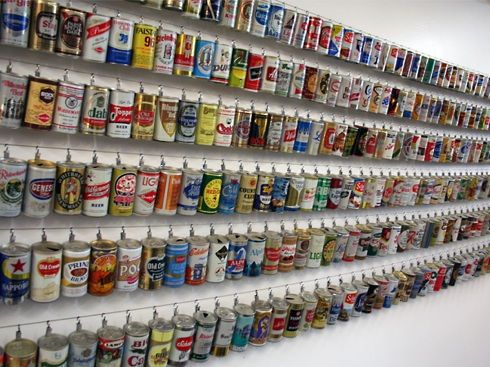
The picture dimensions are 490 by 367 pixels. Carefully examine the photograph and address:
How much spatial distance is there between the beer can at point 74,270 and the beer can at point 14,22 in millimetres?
738

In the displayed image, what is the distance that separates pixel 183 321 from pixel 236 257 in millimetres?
371

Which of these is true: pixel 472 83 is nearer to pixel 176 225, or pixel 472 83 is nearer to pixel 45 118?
pixel 176 225

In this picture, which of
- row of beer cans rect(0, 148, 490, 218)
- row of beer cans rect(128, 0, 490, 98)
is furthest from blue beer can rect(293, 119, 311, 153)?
row of beer cans rect(128, 0, 490, 98)

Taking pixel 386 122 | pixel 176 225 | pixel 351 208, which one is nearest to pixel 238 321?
pixel 176 225

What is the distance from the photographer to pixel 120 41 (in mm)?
1609

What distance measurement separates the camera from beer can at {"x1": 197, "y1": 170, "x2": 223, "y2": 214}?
1.90m

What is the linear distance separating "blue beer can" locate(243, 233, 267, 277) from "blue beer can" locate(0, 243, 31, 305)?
3.14 feet

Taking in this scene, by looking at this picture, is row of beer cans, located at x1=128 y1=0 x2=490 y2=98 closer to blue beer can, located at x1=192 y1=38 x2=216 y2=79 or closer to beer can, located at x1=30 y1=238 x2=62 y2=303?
blue beer can, located at x1=192 y1=38 x2=216 y2=79

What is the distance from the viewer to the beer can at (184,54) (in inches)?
68.6

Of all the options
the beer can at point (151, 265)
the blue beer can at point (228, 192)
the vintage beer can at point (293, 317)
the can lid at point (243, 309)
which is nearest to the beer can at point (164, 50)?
the blue beer can at point (228, 192)

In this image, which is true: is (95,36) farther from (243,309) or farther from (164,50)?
(243,309)

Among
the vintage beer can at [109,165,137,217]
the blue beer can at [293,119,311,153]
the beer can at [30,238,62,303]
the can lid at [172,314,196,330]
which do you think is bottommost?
the can lid at [172,314,196,330]

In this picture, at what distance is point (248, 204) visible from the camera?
204cm

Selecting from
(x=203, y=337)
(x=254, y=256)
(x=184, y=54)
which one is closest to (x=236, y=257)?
(x=254, y=256)
